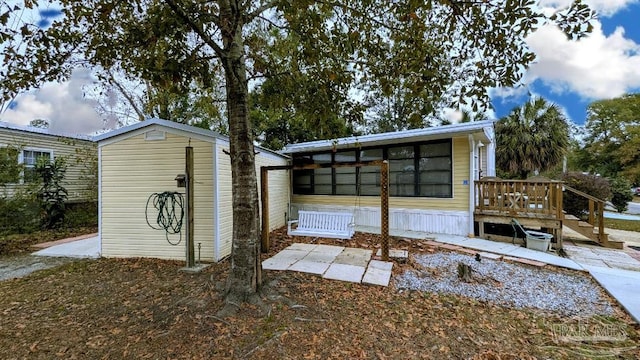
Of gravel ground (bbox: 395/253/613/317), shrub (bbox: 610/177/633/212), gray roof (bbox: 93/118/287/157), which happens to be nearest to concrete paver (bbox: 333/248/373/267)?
gravel ground (bbox: 395/253/613/317)

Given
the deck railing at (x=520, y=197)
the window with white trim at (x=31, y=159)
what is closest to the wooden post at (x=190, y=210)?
the window with white trim at (x=31, y=159)

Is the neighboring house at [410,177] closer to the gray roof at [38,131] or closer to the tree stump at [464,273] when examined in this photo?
the tree stump at [464,273]

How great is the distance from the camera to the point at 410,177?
26.9ft

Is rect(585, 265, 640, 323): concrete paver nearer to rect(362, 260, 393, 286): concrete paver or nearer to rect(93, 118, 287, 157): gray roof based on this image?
rect(362, 260, 393, 286): concrete paver

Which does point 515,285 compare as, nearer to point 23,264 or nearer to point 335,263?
point 335,263

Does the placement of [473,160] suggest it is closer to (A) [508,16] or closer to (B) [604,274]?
(B) [604,274]

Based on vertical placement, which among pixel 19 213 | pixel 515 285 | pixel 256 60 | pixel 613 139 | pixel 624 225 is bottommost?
pixel 624 225

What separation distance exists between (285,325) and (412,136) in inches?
241

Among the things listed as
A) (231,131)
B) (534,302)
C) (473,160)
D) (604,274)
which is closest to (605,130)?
(473,160)

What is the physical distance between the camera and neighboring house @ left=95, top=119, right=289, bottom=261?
5422 mm

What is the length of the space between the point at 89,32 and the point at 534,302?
717 cm

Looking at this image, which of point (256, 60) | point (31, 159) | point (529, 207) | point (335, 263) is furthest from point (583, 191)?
point (31, 159)

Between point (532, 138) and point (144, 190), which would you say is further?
point (532, 138)

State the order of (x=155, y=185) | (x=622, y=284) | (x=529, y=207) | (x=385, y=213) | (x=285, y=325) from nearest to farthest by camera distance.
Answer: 1. (x=285, y=325)
2. (x=622, y=284)
3. (x=385, y=213)
4. (x=155, y=185)
5. (x=529, y=207)
